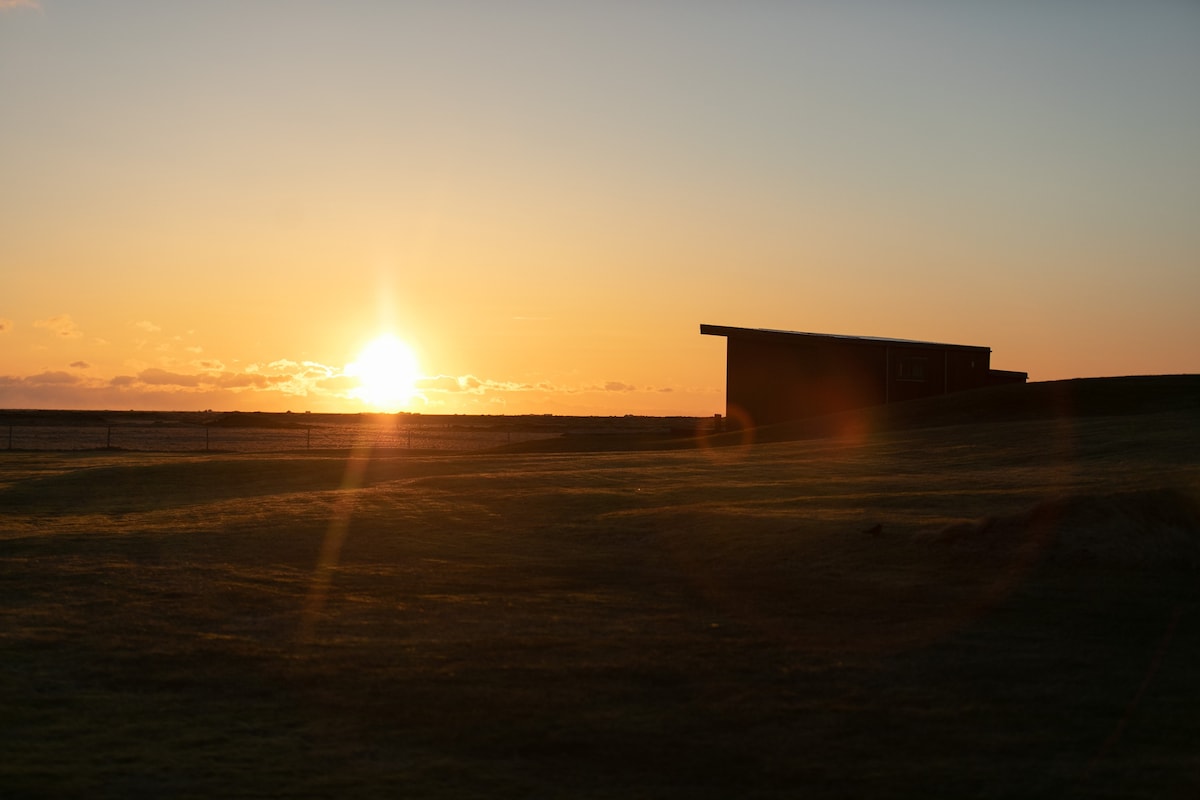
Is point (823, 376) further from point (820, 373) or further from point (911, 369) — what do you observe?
point (911, 369)

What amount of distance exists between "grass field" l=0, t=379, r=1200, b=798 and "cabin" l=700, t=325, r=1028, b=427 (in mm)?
29501

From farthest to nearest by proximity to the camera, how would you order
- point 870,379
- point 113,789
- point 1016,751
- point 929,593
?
point 870,379 < point 929,593 < point 1016,751 < point 113,789

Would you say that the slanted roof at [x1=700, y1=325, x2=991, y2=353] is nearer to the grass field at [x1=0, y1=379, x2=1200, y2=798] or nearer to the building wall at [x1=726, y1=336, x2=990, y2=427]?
the building wall at [x1=726, y1=336, x2=990, y2=427]

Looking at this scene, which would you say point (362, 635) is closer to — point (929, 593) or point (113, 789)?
point (113, 789)

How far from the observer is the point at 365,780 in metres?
8.54

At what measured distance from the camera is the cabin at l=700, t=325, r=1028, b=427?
2191 inches

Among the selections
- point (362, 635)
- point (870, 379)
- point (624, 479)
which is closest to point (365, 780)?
point (362, 635)

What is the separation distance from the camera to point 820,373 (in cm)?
5572

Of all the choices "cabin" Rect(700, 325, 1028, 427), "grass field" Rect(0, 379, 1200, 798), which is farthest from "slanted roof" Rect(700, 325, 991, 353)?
"grass field" Rect(0, 379, 1200, 798)

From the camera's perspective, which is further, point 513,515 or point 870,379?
point 870,379

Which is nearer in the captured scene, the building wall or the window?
the building wall

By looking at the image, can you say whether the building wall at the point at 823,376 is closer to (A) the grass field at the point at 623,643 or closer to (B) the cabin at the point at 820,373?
(B) the cabin at the point at 820,373

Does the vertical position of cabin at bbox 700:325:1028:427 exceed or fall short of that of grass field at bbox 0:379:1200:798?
it exceeds it

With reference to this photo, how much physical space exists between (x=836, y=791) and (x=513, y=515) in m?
15.4
